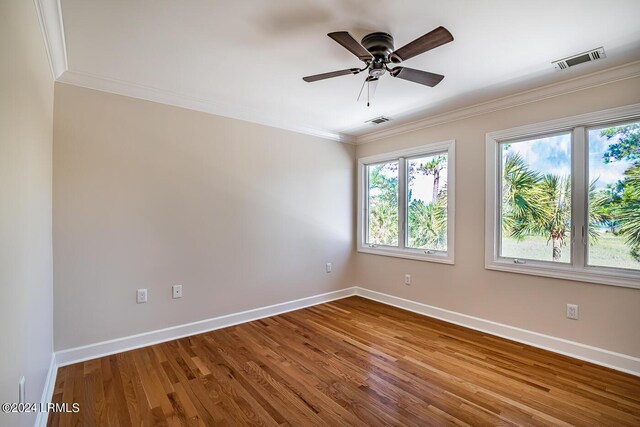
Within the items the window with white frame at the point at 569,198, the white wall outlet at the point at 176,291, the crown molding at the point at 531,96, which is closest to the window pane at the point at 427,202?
the crown molding at the point at 531,96

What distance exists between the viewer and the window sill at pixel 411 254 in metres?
3.59

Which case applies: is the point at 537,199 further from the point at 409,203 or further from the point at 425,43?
the point at 425,43

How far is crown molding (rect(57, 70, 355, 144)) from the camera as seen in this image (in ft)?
8.40

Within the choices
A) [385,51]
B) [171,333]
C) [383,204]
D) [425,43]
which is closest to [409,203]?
[383,204]

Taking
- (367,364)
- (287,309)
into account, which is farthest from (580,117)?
(287,309)

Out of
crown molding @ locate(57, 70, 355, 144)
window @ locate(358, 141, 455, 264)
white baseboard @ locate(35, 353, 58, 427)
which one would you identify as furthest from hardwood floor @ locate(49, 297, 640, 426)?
crown molding @ locate(57, 70, 355, 144)

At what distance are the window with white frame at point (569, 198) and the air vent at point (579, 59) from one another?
1.61 ft

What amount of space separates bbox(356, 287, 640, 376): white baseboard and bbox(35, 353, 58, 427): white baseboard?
11.5 ft

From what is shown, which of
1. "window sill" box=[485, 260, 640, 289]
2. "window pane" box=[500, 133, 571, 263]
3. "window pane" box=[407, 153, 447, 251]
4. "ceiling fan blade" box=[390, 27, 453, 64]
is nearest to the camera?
"ceiling fan blade" box=[390, 27, 453, 64]

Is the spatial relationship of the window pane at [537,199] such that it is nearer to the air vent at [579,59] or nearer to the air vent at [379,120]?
the air vent at [579,59]

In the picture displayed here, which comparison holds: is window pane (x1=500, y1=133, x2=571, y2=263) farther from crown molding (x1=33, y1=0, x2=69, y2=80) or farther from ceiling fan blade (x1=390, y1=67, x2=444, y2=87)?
crown molding (x1=33, y1=0, x2=69, y2=80)

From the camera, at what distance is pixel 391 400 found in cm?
205

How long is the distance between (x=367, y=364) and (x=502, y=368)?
43.1 inches

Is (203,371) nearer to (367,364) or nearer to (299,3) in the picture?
(367,364)
